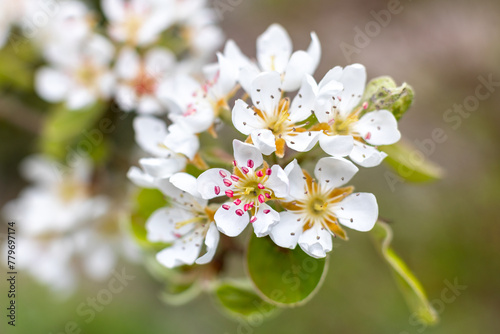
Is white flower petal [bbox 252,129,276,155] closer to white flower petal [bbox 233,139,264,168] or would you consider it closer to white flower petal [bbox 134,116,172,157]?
white flower petal [bbox 233,139,264,168]

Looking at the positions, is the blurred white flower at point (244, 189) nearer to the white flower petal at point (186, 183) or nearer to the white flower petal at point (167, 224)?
the white flower petal at point (186, 183)

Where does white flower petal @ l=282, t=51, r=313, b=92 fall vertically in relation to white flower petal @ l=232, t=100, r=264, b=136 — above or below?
above

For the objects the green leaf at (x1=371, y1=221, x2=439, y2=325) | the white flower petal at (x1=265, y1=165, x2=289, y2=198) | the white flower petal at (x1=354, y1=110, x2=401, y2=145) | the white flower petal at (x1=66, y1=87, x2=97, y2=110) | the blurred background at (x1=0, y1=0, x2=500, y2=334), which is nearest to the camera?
the white flower petal at (x1=265, y1=165, x2=289, y2=198)

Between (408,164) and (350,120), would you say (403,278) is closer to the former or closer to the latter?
(408,164)

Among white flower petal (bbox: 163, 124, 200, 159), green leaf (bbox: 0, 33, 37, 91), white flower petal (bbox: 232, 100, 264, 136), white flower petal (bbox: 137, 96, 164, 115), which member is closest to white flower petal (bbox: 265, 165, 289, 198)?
white flower petal (bbox: 232, 100, 264, 136)

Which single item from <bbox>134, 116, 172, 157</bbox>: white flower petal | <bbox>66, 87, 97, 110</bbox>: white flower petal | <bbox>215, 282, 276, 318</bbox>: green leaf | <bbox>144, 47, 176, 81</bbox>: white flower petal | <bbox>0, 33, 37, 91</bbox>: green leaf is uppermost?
<bbox>134, 116, 172, 157</bbox>: white flower petal

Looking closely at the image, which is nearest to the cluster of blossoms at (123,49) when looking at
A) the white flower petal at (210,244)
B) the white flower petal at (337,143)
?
the white flower petal at (210,244)
